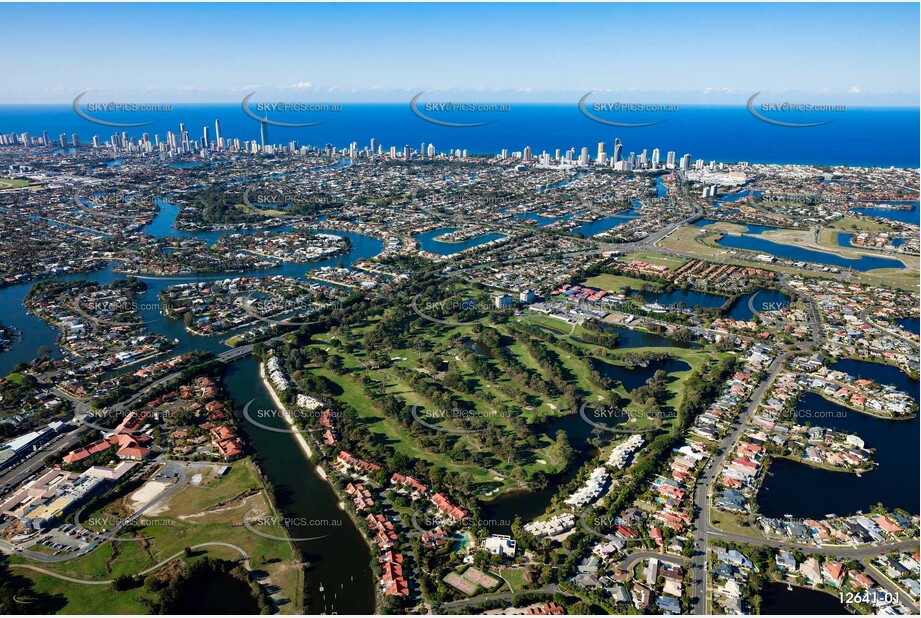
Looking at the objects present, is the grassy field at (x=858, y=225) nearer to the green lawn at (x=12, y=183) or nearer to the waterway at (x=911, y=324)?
the waterway at (x=911, y=324)

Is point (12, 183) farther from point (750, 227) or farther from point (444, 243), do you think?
point (750, 227)

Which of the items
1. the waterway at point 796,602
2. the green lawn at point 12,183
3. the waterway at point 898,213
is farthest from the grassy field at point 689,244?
→ the green lawn at point 12,183

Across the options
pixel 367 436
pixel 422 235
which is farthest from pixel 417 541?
pixel 422 235

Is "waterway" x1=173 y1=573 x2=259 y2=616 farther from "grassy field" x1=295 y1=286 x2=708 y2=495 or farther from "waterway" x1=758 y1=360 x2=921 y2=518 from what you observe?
"waterway" x1=758 y1=360 x2=921 y2=518

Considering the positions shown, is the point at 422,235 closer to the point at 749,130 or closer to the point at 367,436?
the point at 367,436

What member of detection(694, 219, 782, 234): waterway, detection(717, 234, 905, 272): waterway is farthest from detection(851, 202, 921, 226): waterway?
detection(717, 234, 905, 272): waterway

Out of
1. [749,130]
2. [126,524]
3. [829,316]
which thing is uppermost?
[749,130]
